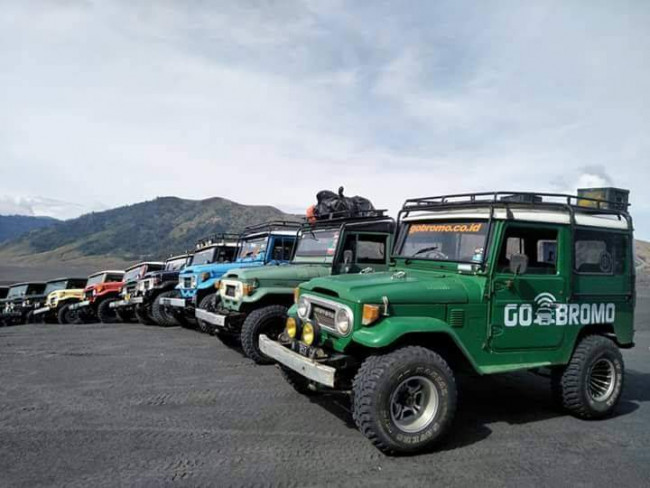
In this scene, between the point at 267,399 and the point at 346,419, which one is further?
the point at 267,399

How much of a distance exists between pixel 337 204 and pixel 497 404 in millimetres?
5150

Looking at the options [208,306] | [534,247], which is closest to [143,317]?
[208,306]

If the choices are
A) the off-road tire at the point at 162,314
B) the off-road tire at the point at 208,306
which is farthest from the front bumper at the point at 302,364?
the off-road tire at the point at 162,314

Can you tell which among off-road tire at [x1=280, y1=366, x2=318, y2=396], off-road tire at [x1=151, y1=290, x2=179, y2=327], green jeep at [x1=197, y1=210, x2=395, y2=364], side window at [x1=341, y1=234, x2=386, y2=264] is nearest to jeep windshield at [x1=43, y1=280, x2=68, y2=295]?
off-road tire at [x1=151, y1=290, x2=179, y2=327]

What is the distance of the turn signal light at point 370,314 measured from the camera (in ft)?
14.4

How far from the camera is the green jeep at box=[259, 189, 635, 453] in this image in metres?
4.33

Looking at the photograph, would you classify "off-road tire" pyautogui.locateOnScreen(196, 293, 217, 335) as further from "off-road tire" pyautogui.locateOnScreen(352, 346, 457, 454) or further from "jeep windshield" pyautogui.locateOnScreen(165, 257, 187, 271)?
"off-road tire" pyautogui.locateOnScreen(352, 346, 457, 454)

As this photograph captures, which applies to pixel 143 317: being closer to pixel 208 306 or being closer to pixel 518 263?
pixel 208 306

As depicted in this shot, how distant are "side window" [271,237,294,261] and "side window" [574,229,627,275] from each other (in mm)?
5699

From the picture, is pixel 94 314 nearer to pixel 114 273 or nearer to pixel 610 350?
pixel 114 273

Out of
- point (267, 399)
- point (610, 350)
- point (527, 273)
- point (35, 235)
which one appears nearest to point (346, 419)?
point (267, 399)

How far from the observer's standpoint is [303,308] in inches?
210

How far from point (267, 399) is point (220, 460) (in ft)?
5.55

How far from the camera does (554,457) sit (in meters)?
4.36
